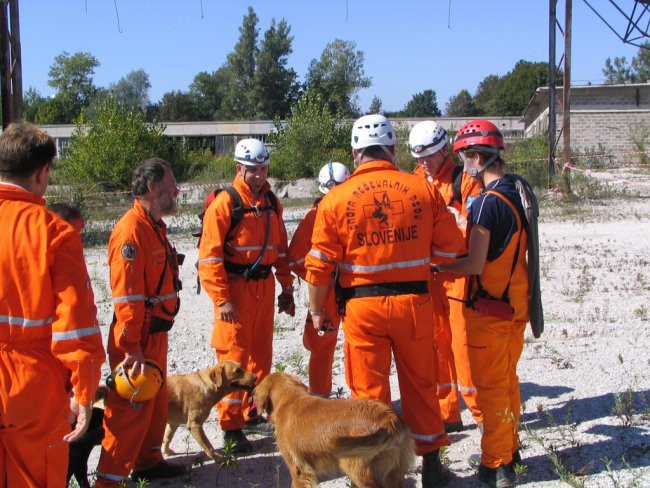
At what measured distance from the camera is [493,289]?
4.24 metres

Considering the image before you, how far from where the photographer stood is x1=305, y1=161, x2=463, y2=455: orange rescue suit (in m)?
3.95

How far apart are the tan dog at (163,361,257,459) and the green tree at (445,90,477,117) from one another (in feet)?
335

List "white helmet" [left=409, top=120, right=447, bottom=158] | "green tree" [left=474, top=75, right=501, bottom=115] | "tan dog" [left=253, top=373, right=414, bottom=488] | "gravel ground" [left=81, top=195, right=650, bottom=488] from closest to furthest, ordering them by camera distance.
→ "tan dog" [left=253, top=373, right=414, bottom=488] < "gravel ground" [left=81, top=195, right=650, bottom=488] < "white helmet" [left=409, top=120, right=447, bottom=158] < "green tree" [left=474, top=75, right=501, bottom=115]

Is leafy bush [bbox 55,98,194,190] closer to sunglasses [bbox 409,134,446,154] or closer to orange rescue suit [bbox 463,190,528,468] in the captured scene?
sunglasses [bbox 409,134,446,154]

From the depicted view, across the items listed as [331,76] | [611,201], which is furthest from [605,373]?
[331,76]

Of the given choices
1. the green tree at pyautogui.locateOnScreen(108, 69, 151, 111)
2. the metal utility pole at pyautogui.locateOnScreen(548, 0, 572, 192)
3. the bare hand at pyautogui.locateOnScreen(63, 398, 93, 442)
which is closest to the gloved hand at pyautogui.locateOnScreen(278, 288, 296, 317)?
the bare hand at pyautogui.locateOnScreen(63, 398, 93, 442)

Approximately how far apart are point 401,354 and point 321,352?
5.36 feet

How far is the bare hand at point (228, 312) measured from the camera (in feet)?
16.6

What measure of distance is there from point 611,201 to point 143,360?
63.0 ft

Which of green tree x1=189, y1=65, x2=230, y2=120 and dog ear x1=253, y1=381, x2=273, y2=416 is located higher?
green tree x1=189, y1=65, x2=230, y2=120

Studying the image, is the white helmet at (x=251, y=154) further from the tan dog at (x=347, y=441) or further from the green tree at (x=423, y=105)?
the green tree at (x=423, y=105)

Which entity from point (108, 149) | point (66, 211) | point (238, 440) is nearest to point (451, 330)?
point (238, 440)

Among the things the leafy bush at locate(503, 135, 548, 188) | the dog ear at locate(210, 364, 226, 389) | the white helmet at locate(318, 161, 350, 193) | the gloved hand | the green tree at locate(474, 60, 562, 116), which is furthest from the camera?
the green tree at locate(474, 60, 562, 116)

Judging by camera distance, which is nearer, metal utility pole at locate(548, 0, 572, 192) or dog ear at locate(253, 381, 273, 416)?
dog ear at locate(253, 381, 273, 416)
